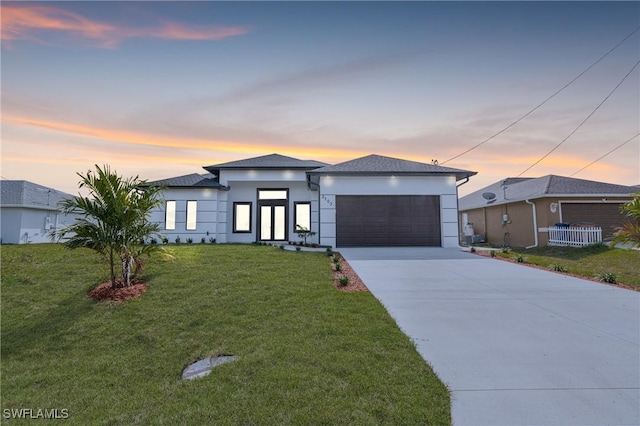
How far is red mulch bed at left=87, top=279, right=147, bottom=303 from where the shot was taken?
20.8ft

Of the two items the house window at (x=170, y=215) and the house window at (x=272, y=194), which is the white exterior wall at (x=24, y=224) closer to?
the house window at (x=170, y=215)

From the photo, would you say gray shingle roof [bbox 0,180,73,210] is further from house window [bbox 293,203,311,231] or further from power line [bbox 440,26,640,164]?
power line [bbox 440,26,640,164]

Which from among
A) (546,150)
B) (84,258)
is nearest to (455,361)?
(84,258)

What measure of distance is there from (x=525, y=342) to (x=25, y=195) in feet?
89.7

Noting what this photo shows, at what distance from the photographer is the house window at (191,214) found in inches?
652

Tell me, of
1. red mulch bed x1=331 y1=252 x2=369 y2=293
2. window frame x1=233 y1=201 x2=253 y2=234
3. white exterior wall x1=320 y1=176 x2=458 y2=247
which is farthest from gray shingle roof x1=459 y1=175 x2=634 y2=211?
window frame x1=233 y1=201 x2=253 y2=234

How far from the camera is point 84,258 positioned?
964 centimetres

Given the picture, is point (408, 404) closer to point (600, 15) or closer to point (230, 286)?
point (230, 286)

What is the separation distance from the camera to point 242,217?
1780 cm

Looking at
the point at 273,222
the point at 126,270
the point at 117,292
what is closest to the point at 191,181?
the point at 273,222

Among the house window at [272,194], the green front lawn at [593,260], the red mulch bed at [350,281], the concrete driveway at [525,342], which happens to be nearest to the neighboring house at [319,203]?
the house window at [272,194]

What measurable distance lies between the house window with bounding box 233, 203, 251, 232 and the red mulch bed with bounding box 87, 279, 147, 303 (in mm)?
10686

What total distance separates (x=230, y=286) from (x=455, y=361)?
5.07m

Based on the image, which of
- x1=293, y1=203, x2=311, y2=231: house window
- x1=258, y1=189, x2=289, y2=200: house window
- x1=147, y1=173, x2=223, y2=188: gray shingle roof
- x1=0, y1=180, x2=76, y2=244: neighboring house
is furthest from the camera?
x1=0, y1=180, x2=76, y2=244: neighboring house
